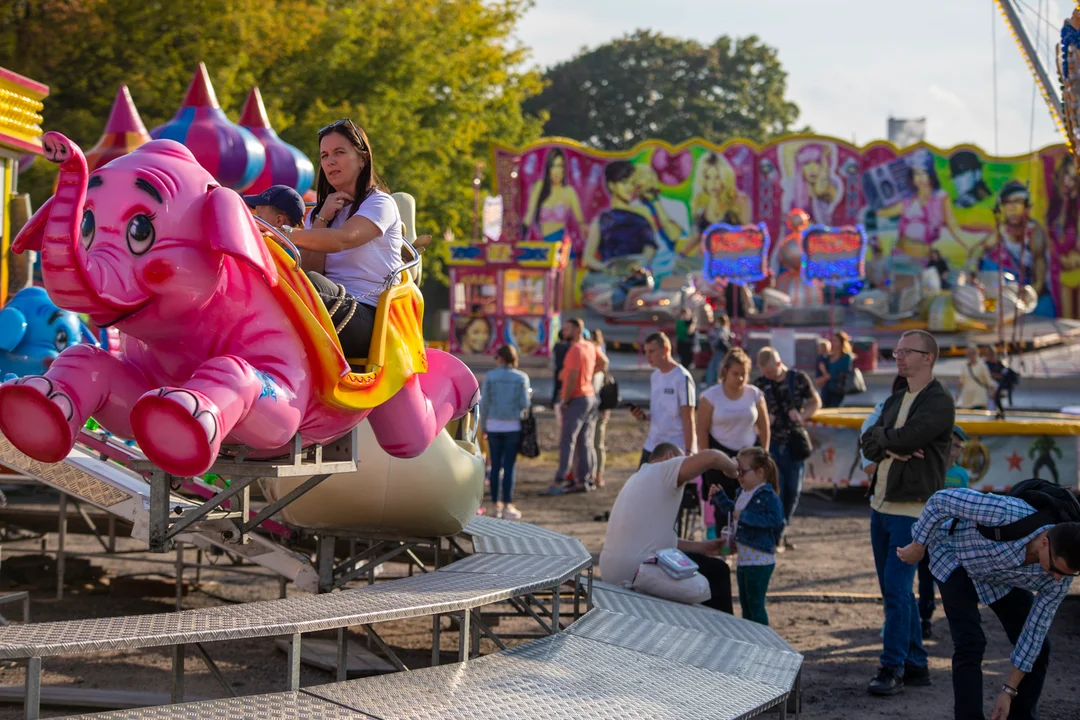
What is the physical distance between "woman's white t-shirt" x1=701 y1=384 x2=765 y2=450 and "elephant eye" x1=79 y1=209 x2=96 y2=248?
18.6 feet

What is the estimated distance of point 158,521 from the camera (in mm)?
4379

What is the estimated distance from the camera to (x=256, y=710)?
4012mm

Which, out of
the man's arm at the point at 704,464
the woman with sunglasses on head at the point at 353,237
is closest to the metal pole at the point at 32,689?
the woman with sunglasses on head at the point at 353,237

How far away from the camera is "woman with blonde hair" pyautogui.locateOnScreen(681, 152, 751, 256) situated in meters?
34.3

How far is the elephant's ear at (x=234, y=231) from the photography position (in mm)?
4000

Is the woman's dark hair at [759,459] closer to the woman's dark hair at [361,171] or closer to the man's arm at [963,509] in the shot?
the man's arm at [963,509]

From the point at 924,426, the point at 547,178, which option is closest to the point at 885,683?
the point at 924,426

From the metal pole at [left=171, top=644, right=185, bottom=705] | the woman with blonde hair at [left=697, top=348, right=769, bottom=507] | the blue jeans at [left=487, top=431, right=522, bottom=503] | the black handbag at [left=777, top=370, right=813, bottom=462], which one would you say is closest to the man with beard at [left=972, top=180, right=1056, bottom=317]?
the blue jeans at [left=487, top=431, right=522, bottom=503]

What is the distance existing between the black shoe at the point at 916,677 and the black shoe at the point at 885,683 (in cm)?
20

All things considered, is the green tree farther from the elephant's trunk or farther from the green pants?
the elephant's trunk

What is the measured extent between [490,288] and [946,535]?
71.9ft

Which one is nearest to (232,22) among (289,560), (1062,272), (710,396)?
(710,396)

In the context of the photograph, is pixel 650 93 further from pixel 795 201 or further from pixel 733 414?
pixel 733 414

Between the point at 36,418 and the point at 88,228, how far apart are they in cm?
63
